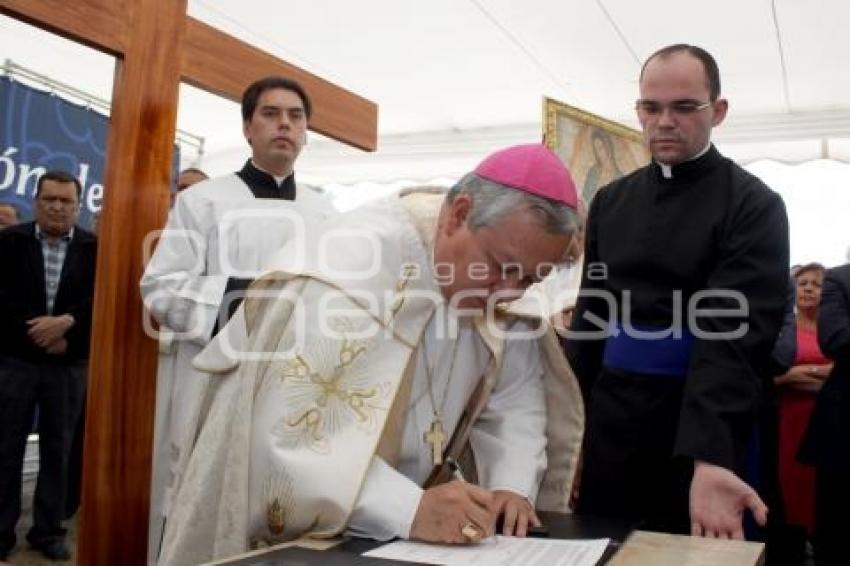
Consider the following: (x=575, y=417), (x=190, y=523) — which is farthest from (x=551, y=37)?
(x=190, y=523)

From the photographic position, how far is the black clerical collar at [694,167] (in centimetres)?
216

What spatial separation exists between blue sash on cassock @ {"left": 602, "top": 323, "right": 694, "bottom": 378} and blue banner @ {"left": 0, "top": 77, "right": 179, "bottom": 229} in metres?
4.02

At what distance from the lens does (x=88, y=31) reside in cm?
247

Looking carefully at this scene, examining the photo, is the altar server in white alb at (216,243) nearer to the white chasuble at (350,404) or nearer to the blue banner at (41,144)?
the white chasuble at (350,404)

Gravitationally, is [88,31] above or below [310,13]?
below

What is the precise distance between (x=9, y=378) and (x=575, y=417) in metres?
3.22

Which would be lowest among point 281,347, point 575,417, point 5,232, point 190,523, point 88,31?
point 190,523

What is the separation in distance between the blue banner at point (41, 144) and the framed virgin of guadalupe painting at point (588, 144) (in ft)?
9.90

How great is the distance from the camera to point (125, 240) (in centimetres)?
261

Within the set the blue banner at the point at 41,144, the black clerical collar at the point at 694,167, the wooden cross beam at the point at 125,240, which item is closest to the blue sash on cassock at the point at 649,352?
the black clerical collar at the point at 694,167

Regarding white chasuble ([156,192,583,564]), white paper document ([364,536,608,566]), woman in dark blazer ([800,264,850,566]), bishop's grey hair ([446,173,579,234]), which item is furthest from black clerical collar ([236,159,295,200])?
woman in dark blazer ([800,264,850,566])

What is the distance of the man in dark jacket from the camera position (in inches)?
158

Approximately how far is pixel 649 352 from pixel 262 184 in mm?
1790

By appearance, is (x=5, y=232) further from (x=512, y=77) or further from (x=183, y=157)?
(x=183, y=157)
